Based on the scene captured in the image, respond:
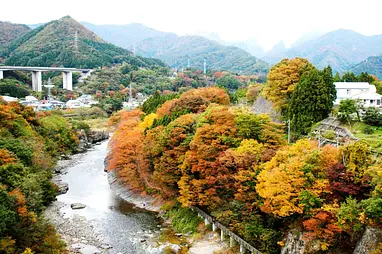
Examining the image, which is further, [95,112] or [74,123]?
[95,112]

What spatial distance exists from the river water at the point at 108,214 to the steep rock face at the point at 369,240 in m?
10.6

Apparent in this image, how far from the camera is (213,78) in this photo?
114 m

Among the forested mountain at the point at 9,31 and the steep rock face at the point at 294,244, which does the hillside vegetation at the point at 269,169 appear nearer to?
the steep rock face at the point at 294,244

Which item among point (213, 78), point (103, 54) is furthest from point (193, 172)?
point (103, 54)

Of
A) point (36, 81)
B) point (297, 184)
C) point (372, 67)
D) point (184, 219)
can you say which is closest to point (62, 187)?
point (184, 219)

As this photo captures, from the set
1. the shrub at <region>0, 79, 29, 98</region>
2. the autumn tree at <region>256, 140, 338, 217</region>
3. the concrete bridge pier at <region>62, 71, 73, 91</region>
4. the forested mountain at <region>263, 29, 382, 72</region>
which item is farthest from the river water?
the forested mountain at <region>263, 29, 382, 72</region>

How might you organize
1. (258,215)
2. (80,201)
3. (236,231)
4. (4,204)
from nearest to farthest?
1. (4,204)
2. (258,215)
3. (236,231)
4. (80,201)

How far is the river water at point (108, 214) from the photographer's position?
879 inches

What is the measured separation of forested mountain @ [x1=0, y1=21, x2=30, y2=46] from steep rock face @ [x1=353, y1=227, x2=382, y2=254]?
551 feet

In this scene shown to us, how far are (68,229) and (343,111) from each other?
19.1 meters

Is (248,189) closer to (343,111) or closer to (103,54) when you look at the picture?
(343,111)

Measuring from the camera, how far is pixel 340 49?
566 ft

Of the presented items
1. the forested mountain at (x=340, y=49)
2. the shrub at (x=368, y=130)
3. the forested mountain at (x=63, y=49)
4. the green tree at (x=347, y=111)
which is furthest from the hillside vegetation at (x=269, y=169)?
the forested mountain at (x=340, y=49)

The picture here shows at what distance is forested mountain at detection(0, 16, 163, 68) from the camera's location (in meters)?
123
